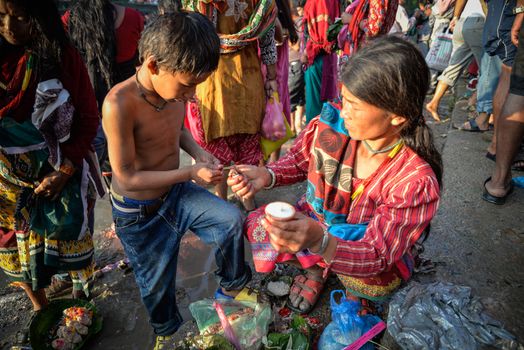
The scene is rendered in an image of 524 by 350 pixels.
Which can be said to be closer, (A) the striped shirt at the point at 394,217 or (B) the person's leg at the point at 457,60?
(A) the striped shirt at the point at 394,217

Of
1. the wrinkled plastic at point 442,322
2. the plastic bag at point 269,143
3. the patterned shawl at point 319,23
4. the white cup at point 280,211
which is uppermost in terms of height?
the patterned shawl at point 319,23

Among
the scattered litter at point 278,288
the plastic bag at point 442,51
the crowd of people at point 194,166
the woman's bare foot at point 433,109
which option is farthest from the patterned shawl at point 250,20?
the plastic bag at point 442,51

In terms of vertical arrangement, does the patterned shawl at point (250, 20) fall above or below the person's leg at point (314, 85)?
above

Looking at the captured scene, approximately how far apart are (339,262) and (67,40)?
1.92 m

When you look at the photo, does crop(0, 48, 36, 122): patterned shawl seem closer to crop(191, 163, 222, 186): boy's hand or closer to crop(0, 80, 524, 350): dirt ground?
crop(191, 163, 222, 186): boy's hand

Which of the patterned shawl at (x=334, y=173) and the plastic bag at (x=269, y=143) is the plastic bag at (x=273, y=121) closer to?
the plastic bag at (x=269, y=143)

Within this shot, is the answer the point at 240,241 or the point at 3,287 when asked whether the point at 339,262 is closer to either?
the point at 240,241

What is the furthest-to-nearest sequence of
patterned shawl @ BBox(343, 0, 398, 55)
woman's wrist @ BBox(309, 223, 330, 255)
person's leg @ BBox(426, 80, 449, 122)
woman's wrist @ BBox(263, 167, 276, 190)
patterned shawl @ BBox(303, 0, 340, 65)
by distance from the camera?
person's leg @ BBox(426, 80, 449, 122) < patterned shawl @ BBox(303, 0, 340, 65) < patterned shawl @ BBox(343, 0, 398, 55) < woman's wrist @ BBox(263, 167, 276, 190) < woman's wrist @ BBox(309, 223, 330, 255)

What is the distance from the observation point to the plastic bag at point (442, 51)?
5.86 metres

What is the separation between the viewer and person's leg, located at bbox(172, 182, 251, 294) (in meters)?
1.89

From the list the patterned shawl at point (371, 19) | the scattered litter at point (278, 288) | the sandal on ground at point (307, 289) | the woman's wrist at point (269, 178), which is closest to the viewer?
the woman's wrist at point (269, 178)

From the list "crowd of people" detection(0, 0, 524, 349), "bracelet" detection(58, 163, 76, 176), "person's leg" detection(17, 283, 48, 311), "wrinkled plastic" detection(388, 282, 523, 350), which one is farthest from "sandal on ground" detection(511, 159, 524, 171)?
"person's leg" detection(17, 283, 48, 311)

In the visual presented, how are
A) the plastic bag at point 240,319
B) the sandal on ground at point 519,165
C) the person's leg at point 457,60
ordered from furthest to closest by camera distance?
the person's leg at point 457,60 → the sandal on ground at point 519,165 → the plastic bag at point 240,319

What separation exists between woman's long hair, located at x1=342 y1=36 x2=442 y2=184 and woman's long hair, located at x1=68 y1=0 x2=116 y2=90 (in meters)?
2.23
